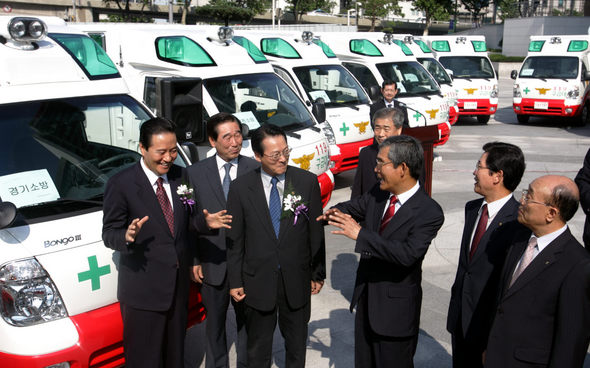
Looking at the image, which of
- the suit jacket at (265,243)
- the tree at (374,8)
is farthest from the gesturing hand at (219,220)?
the tree at (374,8)

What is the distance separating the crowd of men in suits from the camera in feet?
10.3

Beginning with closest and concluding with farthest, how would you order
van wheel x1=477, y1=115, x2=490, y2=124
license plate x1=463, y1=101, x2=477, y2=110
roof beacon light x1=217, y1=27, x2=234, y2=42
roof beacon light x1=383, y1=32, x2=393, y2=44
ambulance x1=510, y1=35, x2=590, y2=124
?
roof beacon light x1=217, y1=27, x2=234, y2=42
roof beacon light x1=383, y1=32, x2=393, y2=44
ambulance x1=510, y1=35, x2=590, y2=124
license plate x1=463, y1=101, x2=477, y2=110
van wheel x1=477, y1=115, x2=490, y2=124

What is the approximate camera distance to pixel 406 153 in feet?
11.6

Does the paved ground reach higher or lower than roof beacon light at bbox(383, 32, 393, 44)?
lower

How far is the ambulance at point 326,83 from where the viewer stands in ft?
33.7

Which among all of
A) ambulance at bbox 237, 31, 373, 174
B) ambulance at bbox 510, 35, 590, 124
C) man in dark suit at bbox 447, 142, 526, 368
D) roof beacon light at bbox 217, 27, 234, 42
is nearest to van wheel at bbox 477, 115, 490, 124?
ambulance at bbox 510, 35, 590, 124

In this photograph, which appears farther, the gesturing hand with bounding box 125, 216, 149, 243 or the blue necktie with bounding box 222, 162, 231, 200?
the blue necktie with bounding box 222, 162, 231, 200

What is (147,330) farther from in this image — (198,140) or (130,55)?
(130,55)

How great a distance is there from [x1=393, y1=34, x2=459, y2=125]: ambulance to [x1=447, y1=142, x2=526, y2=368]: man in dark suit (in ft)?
37.4

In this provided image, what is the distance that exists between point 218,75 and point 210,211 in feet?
11.3

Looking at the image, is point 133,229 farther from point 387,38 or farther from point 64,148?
point 387,38

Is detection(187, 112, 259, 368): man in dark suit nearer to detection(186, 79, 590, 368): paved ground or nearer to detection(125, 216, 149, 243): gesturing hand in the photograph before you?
detection(186, 79, 590, 368): paved ground

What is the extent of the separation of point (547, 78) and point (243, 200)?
16.1 m

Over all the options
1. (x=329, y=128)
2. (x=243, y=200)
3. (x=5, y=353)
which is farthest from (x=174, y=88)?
(x=329, y=128)
